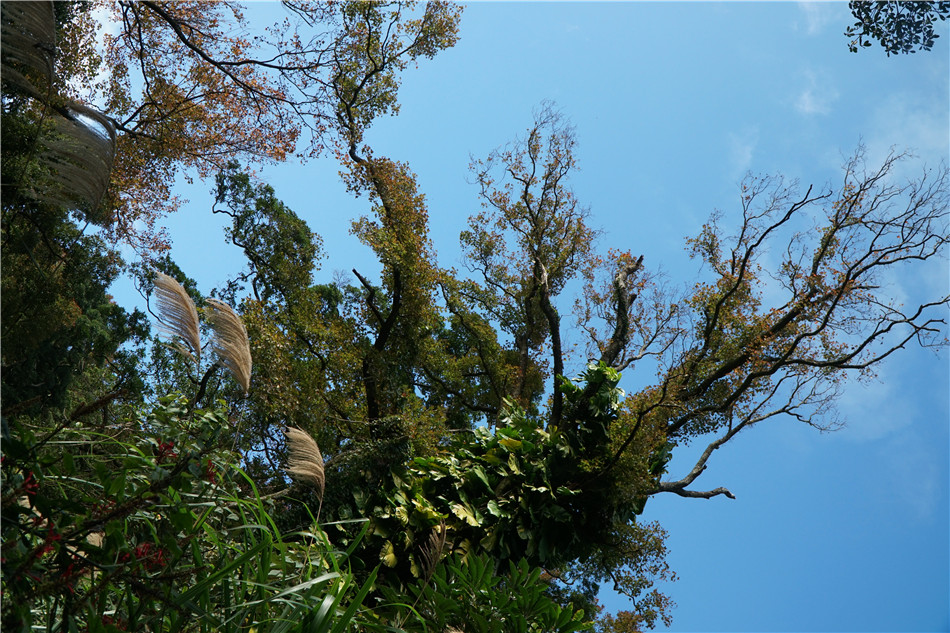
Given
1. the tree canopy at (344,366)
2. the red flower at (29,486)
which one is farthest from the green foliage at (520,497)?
the red flower at (29,486)

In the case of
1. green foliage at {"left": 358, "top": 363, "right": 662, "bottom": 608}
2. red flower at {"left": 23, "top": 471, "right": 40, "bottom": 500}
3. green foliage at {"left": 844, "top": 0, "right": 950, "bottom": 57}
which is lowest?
red flower at {"left": 23, "top": 471, "right": 40, "bottom": 500}

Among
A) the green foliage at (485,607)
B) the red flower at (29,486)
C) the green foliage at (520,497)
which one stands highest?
the green foliage at (520,497)

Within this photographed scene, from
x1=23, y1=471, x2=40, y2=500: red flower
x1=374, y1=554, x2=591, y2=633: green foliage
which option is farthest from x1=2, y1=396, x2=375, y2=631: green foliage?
x1=374, y1=554, x2=591, y2=633: green foliage

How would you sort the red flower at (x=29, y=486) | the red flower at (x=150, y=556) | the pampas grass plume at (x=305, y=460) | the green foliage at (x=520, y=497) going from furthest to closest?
1. the green foliage at (x=520, y=497)
2. the pampas grass plume at (x=305, y=460)
3. the red flower at (x=150, y=556)
4. the red flower at (x=29, y=486)

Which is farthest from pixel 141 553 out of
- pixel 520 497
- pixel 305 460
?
pixel 520 497

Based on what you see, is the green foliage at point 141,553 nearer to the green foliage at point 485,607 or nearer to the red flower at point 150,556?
the red flower at point 150,556

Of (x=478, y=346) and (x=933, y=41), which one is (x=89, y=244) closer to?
(x=478, y=346)

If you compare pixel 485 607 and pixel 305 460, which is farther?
pixel 485 607

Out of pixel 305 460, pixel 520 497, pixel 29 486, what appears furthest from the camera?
pixel 520 497

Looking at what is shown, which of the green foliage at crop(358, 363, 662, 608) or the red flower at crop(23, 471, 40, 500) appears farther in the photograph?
the green foliage at crop(358, 363, 662, 608)

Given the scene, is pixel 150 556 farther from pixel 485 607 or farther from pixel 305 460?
pixel 485 607

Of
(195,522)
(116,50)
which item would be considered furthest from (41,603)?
(116,50)

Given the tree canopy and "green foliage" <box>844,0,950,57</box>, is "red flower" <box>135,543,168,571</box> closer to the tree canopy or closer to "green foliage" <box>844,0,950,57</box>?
the tree canopy

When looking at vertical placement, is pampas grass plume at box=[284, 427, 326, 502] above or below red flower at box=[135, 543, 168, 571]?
above
